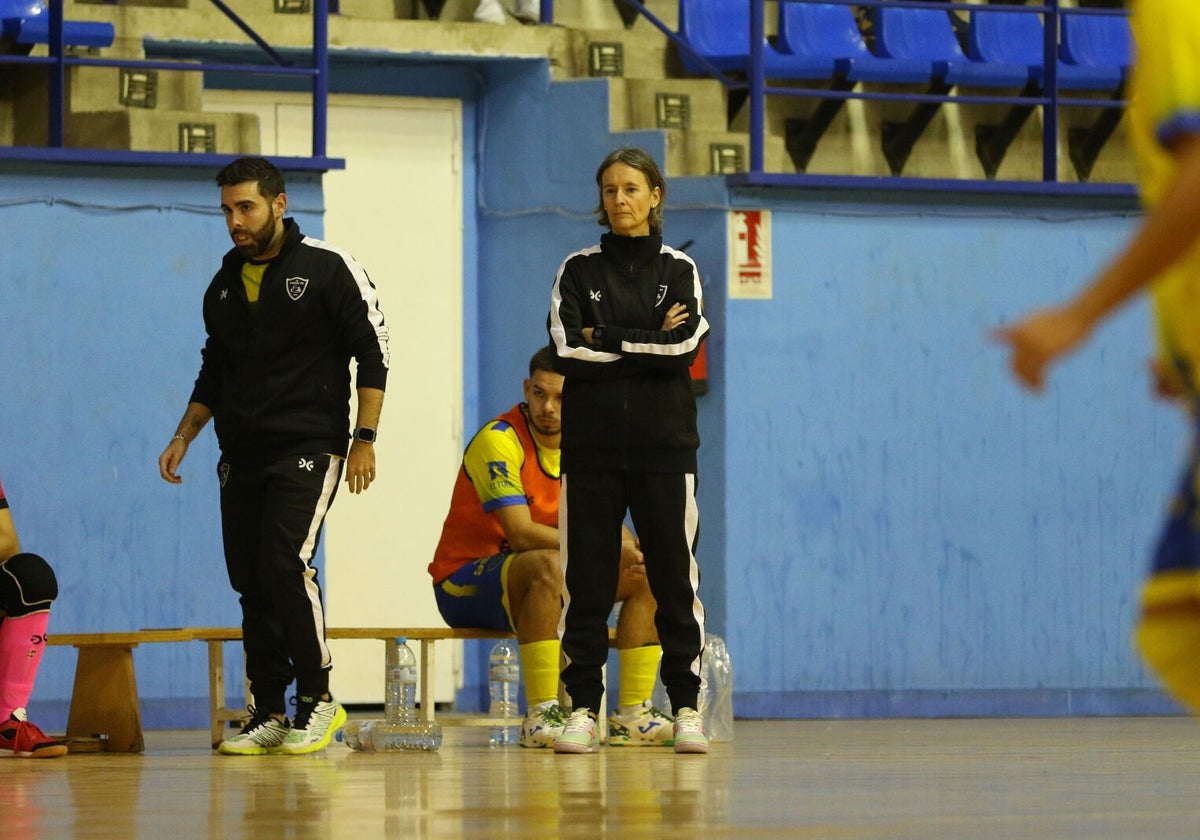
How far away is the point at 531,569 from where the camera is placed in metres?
7.04

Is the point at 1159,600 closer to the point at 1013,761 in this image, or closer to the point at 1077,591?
the point at 1013,761

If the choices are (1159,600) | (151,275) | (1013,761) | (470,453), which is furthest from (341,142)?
(1159,600)

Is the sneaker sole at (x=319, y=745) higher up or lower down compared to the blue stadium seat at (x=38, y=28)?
lower down

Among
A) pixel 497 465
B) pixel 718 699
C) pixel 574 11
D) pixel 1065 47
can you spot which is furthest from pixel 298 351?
pixel 1065 47

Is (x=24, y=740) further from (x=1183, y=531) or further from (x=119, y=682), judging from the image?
(x=1183, y=531)

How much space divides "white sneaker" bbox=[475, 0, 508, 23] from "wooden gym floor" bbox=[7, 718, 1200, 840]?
4.03m

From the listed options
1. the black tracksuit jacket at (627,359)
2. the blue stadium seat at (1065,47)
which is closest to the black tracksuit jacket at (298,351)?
the black tracksuit jacket at (627,359)

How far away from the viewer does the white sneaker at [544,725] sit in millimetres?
6809

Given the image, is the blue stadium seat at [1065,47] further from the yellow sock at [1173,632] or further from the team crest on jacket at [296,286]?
the yellow sock at [1173,632]

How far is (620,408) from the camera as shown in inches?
255

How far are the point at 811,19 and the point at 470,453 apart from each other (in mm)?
3913

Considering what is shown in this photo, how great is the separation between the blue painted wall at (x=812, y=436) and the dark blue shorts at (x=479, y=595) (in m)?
1.53

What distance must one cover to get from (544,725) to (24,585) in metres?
1.74

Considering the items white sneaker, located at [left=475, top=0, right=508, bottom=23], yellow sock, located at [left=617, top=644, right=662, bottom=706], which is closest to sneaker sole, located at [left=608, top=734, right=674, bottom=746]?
yellow sock, located at [left=617, top=644, right=662, bottom=706]
